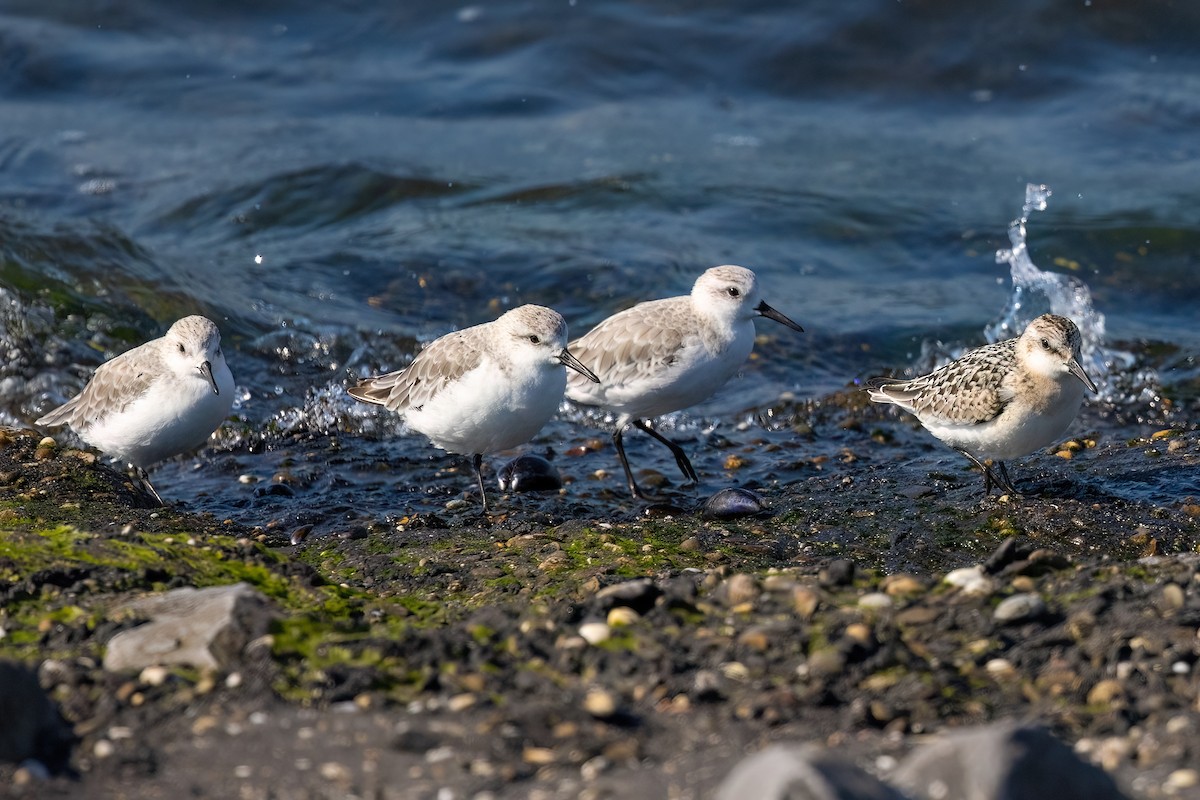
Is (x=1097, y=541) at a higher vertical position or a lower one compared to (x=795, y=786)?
lower

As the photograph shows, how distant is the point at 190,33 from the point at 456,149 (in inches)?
220

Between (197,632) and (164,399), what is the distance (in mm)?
3236

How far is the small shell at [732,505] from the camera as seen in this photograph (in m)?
7.36

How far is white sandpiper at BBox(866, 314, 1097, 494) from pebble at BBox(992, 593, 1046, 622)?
244 centimetres

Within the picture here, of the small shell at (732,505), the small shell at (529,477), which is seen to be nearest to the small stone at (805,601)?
the small shell at (732,505)

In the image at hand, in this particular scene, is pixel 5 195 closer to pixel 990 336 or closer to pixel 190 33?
pixel 190 33

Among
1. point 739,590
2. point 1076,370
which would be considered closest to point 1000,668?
point 739,590

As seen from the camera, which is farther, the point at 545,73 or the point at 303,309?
the point at 545,73

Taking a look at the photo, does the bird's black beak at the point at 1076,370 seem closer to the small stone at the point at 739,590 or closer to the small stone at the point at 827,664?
the small stone at the point at 739,590

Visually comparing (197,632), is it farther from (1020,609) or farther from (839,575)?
(1020,609)

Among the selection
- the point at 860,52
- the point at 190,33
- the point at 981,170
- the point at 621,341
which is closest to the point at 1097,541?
the point at 621,341

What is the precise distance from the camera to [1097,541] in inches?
260

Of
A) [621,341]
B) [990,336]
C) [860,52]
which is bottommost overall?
[990,336]

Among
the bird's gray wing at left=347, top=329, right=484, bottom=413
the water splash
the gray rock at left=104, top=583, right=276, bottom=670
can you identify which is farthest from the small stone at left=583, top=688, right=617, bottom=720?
the water splash
